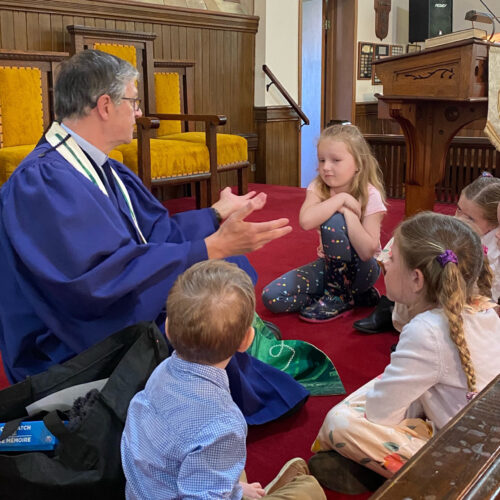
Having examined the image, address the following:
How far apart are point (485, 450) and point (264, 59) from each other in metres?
6.38

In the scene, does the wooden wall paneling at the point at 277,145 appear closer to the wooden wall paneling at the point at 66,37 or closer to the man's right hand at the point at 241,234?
the wooden wall paneling at the point at 66,37

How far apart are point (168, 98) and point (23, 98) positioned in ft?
4.54

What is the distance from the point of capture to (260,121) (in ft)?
22.6

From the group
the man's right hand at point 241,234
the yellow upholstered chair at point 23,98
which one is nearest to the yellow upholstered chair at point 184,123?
the yellow upholstered chair at point 23,98

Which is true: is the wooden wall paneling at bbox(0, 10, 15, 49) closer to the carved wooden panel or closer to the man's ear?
the carved wooden panel

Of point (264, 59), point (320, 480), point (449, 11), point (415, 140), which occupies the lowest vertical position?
point (320, 480)

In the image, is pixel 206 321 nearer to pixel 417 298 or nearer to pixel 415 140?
pixel 417 298

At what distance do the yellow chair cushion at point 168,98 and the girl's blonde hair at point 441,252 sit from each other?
160 inches

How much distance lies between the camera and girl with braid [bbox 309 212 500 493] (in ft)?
4.93

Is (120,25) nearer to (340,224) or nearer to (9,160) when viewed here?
(9,160)

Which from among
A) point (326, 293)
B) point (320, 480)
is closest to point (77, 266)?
point (320, 480)

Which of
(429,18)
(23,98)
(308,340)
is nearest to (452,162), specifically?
(429,18)

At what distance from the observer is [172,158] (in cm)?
471

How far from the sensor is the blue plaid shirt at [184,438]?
46.7 inches
